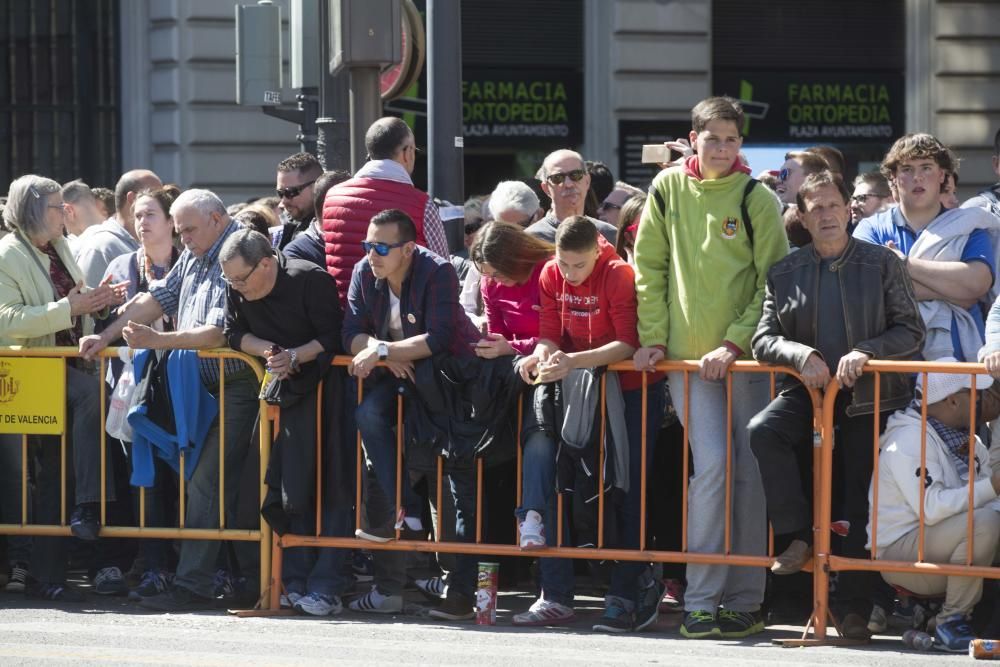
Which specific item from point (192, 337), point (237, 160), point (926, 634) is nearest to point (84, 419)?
point (192, 337)

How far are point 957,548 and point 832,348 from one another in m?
0.98

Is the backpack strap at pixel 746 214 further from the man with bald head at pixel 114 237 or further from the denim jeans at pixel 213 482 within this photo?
the man with bald head at pixel 114 237

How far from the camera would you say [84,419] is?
8453mm

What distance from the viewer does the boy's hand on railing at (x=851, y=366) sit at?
280 inches

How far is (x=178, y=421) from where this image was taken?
26.8 ft

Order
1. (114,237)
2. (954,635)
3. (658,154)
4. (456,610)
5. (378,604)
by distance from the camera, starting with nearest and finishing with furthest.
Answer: (954,635) < (456,610) < (378,604) < (658,154) < (114,237)

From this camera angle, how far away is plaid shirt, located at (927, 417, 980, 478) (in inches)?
288

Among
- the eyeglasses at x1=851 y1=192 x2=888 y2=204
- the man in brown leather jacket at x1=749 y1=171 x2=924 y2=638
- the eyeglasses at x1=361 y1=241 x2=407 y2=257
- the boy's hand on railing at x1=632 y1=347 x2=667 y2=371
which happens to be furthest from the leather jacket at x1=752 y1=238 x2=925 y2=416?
the eyeglasses at x1=851 y1=192 x2=888 y2=204

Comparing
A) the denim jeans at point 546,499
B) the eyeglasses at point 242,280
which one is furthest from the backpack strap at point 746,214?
the eyeglasses at point 242,280

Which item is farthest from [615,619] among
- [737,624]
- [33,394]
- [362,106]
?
[362,106]

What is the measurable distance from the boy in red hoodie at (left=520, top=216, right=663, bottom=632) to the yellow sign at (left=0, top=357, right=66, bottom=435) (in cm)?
238

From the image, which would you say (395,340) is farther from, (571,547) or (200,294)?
(571,547)

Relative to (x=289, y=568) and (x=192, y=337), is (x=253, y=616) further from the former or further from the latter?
(x=192, y=337)

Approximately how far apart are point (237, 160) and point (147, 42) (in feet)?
5.21
